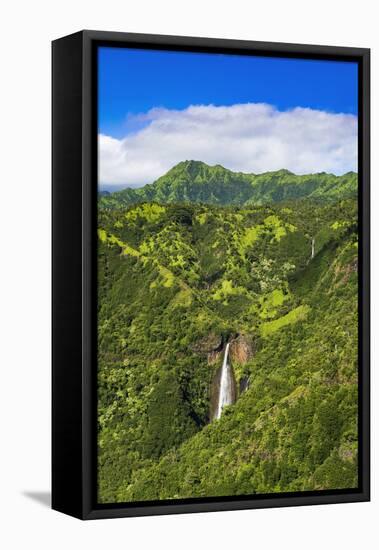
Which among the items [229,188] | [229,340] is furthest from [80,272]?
[229,188]

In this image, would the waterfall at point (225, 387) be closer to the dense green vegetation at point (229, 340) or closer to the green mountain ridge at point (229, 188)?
the dense green vegetation at point (229, 340)

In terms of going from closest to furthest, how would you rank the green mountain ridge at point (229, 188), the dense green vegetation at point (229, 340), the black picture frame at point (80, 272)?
the black picture frame at point (80, 272) → the dense green vegetation at point (229, 340) → the green mountain ridge at point (229, 188)

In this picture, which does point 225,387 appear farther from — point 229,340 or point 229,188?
point 229,188

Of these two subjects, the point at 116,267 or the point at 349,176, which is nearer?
the point at 116,267

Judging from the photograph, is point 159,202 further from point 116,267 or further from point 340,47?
point 340,47

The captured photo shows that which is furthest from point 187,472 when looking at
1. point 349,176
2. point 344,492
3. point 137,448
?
point 349,176

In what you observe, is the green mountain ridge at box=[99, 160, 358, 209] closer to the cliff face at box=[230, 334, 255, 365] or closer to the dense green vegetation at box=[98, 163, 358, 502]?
the dense green vegetation at box=[98, 163, 358, 502]

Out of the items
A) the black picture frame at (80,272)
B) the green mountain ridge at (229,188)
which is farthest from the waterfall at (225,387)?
the green mountain ridge at (229,188)
